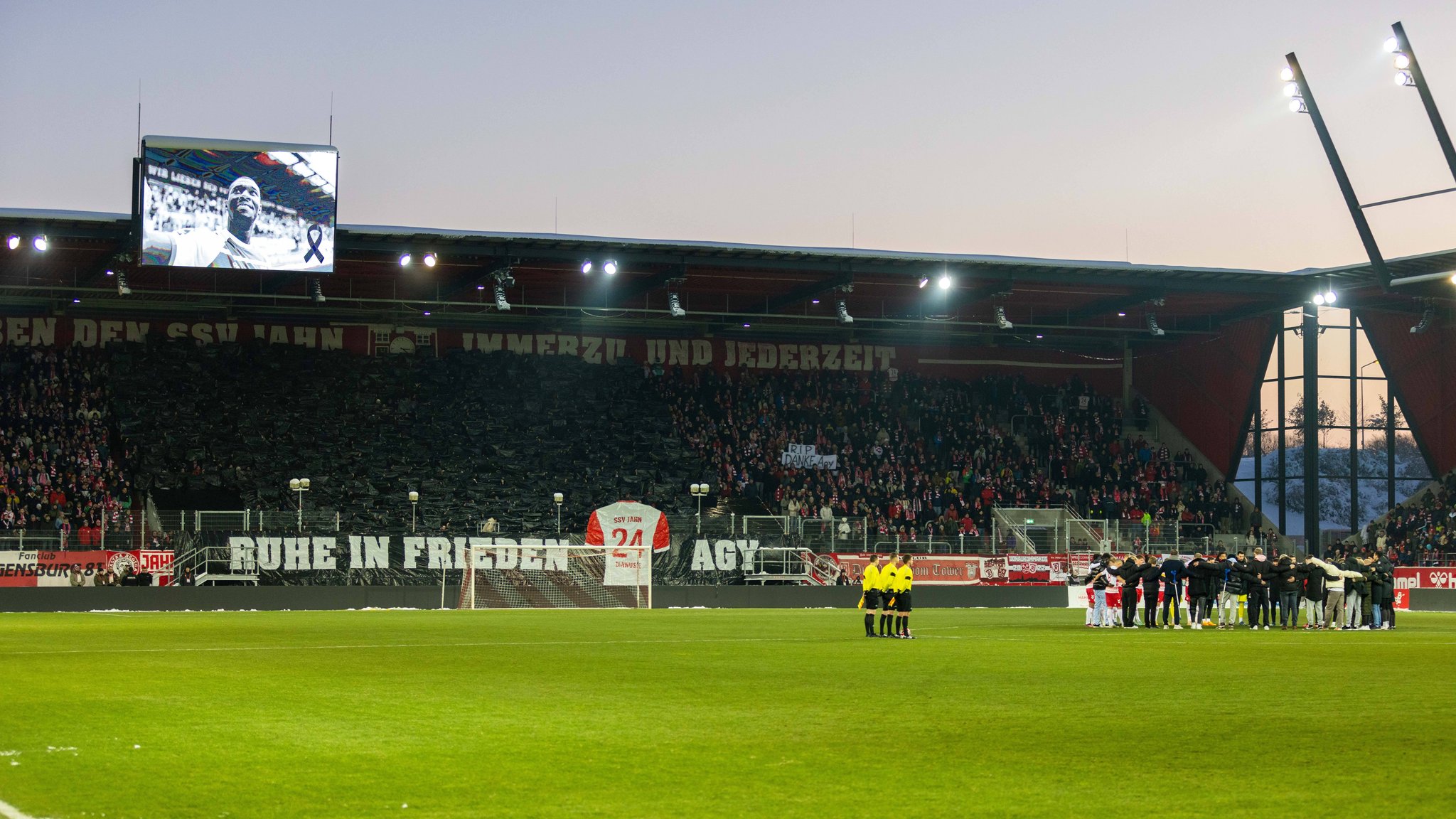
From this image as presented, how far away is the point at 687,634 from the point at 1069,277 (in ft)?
92.9

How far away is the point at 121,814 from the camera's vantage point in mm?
8109

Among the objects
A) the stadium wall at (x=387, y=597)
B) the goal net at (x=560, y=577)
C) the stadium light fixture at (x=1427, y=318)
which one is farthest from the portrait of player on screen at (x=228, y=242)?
the stadium light fixture at (x=1427, y=318)

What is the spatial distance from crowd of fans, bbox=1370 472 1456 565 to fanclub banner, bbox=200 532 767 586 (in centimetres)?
2443

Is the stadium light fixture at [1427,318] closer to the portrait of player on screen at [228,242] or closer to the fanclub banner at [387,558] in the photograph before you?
the fanclub banner at [387,558]

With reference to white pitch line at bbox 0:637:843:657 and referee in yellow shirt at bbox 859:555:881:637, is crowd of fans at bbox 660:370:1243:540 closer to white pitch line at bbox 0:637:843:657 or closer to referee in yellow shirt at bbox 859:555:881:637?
referee in yellow shirt at bbox 859:555:881:637

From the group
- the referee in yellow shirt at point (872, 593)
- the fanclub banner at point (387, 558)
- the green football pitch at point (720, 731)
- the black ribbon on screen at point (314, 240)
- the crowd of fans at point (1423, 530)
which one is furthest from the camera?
the crowd of fans at point (1423, 530)

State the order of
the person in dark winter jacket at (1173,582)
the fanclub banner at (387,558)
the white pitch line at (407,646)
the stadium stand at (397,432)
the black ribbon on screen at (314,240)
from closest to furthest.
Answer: the white pitch line at (407,646) < the person in dark winter jacket at (1173,582) < the black ribbon on screen at (314,240) < the fanclub banner at (387,558) < the stadium stand at (397,432)

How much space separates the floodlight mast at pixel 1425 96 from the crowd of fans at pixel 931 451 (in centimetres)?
1853

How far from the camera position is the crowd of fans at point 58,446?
4594 cm

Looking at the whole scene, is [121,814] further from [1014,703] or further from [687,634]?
[687,634]

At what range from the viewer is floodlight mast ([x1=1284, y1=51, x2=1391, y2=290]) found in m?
41.8

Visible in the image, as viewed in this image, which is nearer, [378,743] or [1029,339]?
[378,743]

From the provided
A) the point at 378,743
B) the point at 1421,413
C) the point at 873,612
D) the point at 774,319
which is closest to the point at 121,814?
the point at 378,743

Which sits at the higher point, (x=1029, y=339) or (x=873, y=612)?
(x=1029, y=339)
